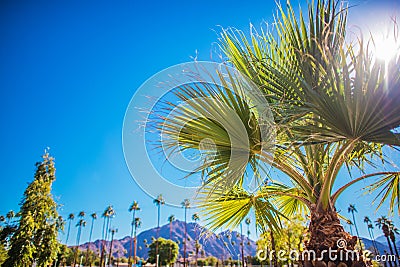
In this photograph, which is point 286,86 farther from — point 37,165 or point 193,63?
point 37,165

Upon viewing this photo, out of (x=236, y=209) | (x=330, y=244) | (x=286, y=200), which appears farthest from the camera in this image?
(x=286, y=200)

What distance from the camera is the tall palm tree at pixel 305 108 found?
218 cm

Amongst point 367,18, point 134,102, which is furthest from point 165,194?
point 367,18

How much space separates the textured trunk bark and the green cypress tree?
21194mm

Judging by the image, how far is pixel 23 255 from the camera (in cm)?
1841

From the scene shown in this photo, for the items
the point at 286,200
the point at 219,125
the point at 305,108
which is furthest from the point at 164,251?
the point at 305,108

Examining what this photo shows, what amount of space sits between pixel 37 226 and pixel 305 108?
22590 millimetres

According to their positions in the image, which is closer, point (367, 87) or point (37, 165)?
point (367, 87)

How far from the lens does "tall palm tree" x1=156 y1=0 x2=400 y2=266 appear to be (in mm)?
2178

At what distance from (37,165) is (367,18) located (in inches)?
966

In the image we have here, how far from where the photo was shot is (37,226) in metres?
19.7

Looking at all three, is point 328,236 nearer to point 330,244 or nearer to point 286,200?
point 330,244

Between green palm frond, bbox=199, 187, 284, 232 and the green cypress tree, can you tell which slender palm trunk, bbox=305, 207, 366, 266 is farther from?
the green cypress tree

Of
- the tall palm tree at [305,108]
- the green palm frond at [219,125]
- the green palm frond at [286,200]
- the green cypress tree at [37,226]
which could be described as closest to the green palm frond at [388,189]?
the tall palm tree at [305,108]
